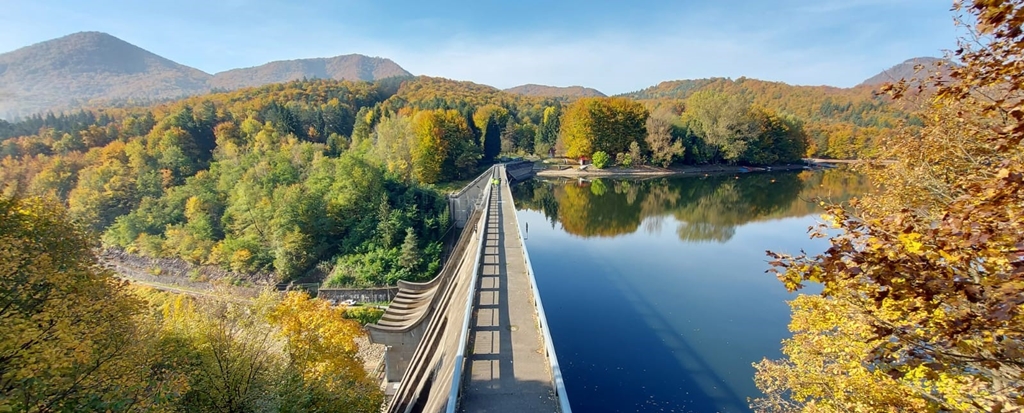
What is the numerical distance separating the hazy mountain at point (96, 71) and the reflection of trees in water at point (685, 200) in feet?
237

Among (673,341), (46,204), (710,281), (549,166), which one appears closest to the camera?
(46,204)

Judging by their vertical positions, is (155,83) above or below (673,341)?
above

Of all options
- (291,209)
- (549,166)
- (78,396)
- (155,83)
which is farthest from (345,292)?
(155,83)

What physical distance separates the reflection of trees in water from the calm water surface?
1.05ft

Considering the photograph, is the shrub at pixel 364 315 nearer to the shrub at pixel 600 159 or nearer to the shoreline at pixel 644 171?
the shoreline at pixel 644 171

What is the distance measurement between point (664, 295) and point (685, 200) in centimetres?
3424

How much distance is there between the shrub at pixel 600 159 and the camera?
7675 cm

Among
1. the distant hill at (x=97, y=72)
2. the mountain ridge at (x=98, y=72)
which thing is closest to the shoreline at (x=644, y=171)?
the mountain ridge at (x=98, y=72)

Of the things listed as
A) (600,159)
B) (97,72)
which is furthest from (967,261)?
(97,72)

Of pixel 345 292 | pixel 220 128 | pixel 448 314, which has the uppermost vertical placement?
pixel 220 128

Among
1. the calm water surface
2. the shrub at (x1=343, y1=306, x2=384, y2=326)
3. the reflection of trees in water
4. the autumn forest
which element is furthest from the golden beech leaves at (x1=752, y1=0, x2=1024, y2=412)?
the reflection of trees in water

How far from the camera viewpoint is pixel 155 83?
6058 inches

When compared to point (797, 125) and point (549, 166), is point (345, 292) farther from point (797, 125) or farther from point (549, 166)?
point (797, 125)

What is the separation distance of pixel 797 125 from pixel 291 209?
97.3 m
